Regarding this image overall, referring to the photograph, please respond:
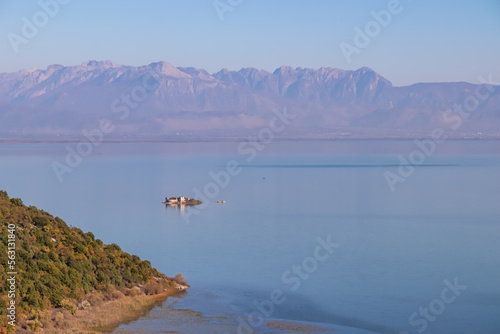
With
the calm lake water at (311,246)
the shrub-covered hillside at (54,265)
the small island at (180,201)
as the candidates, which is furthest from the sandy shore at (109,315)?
the small island at (180,201)

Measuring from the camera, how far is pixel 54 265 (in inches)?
1178

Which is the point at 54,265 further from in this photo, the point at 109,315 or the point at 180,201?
the point at 180,201

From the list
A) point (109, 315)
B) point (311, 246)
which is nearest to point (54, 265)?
point (109, 315)

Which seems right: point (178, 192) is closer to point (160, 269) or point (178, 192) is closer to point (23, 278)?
point (160, 269)

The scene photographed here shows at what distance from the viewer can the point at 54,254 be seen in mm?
30734

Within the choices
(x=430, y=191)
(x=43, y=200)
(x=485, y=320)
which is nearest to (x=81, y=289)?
(x=485, y=320)

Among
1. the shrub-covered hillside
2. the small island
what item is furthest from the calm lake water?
the shrub-covered hillside

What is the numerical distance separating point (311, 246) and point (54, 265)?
20902 mm

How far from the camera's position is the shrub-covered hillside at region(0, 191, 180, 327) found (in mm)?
27594

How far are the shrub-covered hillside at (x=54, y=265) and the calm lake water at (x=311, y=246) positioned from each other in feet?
8.34

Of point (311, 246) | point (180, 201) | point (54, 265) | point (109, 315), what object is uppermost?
point (180, 201)

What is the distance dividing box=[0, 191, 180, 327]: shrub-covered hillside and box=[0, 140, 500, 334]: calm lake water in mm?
2542

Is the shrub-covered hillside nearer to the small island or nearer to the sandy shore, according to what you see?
the sandy shore

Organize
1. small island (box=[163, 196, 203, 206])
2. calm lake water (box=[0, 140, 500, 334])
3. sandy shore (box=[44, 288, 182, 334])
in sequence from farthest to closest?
1. small island (box=[163, 196, 203, 206])
2. calm lake water (box=[0, 140, 500, 334])
3. sandy shore (box=[44, 288, 182, 334])
